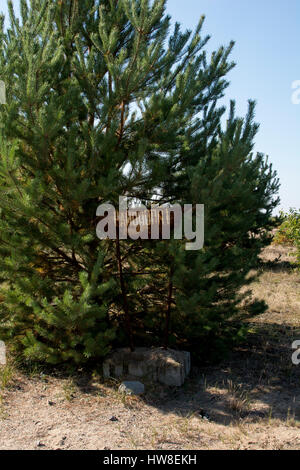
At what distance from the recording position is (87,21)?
16.7 ft

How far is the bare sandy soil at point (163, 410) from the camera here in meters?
3.44

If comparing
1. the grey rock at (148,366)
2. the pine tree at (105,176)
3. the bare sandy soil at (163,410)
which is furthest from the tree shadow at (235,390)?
the pine tree at (105,176)

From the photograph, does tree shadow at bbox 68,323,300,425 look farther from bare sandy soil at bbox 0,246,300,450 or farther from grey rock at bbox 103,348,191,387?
grey rock at bbox 103,348,191,387

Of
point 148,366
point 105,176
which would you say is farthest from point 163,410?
point 105,176

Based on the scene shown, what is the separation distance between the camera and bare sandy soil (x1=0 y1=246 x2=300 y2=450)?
344 cm

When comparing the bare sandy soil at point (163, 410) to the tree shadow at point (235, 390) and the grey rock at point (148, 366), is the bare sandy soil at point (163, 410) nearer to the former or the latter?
the tree shadow at point (235, 390)

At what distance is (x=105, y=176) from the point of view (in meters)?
4.45

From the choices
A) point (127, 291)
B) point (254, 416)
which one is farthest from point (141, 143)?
point (254, 416)

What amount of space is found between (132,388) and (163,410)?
46 cm

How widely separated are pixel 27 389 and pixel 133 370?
123 cm

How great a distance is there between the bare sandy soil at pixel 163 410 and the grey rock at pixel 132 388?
0.08 meters

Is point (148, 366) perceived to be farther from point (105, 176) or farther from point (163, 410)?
point (105, 176)
